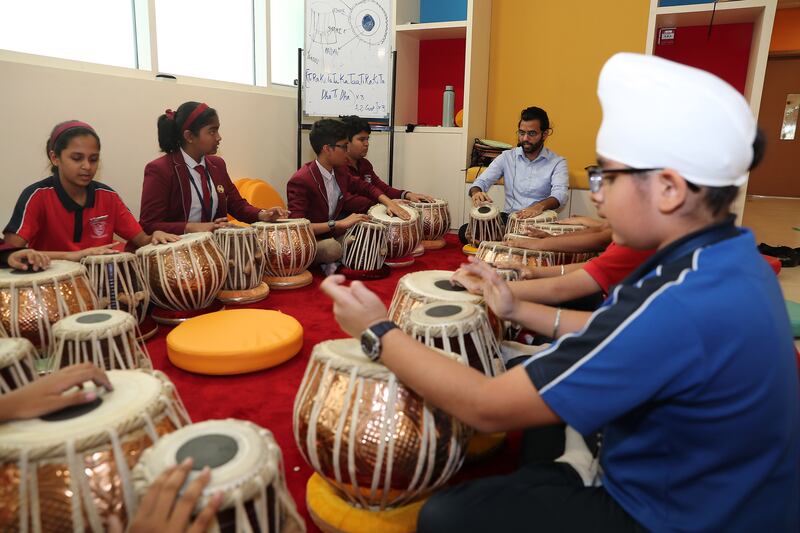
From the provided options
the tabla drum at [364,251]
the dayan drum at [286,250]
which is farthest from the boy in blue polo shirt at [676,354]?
the tabla drum at [364,251]

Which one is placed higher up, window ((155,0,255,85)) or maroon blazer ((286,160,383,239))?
window ((155,0,255,85))

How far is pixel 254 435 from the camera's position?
1.01 metres

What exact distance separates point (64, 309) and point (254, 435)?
153cm

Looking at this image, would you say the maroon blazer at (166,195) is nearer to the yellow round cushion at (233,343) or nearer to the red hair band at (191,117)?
the red hair band at (191,117)

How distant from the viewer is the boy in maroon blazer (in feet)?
12.8

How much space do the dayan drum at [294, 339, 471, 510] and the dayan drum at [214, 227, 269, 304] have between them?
1.89 m

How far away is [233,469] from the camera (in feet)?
2.98

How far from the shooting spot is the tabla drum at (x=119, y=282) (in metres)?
2.46

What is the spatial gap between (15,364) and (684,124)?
1.57m

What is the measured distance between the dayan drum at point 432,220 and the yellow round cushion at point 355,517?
10.5 ft

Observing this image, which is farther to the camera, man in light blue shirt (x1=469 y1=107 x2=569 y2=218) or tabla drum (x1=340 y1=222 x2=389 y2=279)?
man in light blue shirt (x1=469 y1=107 x2=569 y2=218)

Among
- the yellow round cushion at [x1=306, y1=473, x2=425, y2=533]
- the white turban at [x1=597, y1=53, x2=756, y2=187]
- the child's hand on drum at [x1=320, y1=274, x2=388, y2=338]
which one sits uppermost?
the white turban at [x1=597, y1=53, x2=756, y2=187]

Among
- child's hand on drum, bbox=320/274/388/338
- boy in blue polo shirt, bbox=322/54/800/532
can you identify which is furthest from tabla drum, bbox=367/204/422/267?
boy in blue polo shirt, bbox=322/54/800/532

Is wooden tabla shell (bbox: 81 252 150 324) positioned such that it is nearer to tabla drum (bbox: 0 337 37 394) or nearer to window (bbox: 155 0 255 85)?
tabla drum (bbox: 0 337 37 394)
